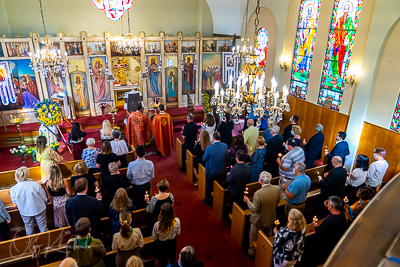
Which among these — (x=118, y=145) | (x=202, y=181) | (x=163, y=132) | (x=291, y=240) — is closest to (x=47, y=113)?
Answer: (x=118, y=145)

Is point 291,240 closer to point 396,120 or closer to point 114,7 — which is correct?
point 396,120

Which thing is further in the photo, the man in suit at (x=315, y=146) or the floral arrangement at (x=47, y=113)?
the floral arrangement at (x=47, y=113)

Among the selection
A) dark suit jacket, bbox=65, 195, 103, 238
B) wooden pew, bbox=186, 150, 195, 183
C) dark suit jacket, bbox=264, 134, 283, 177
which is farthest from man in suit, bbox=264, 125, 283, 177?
dark suit jacket, bbox=65, 195, 103, 238

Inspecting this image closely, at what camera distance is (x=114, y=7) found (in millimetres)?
12672

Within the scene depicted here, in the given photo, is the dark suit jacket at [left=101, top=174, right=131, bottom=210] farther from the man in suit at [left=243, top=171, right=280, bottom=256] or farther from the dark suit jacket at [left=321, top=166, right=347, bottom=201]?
the dark suit jacket at [left=321, top=166, right=347, bottom=201]

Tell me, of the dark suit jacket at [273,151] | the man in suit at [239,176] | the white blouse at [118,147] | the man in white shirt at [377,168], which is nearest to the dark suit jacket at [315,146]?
the dark suit jacket at [273,151]

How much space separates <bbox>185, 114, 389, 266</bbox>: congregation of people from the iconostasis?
6092 millimetres

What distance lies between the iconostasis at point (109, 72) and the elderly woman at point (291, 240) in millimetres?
10344

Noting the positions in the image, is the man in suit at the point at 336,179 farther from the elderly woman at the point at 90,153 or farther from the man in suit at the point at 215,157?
Result: the elderly woman at the point at 90,153

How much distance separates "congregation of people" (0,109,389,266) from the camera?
352 centimetres

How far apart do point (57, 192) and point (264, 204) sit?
3.77m

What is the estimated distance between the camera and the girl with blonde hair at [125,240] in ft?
11.3

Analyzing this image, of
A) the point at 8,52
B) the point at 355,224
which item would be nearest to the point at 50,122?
the point at 8,52

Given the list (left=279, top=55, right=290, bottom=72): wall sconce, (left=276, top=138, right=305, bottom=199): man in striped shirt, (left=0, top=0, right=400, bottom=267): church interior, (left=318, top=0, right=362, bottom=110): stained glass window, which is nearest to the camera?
(left=0, top=0, right=400, bottom=267): church interior
